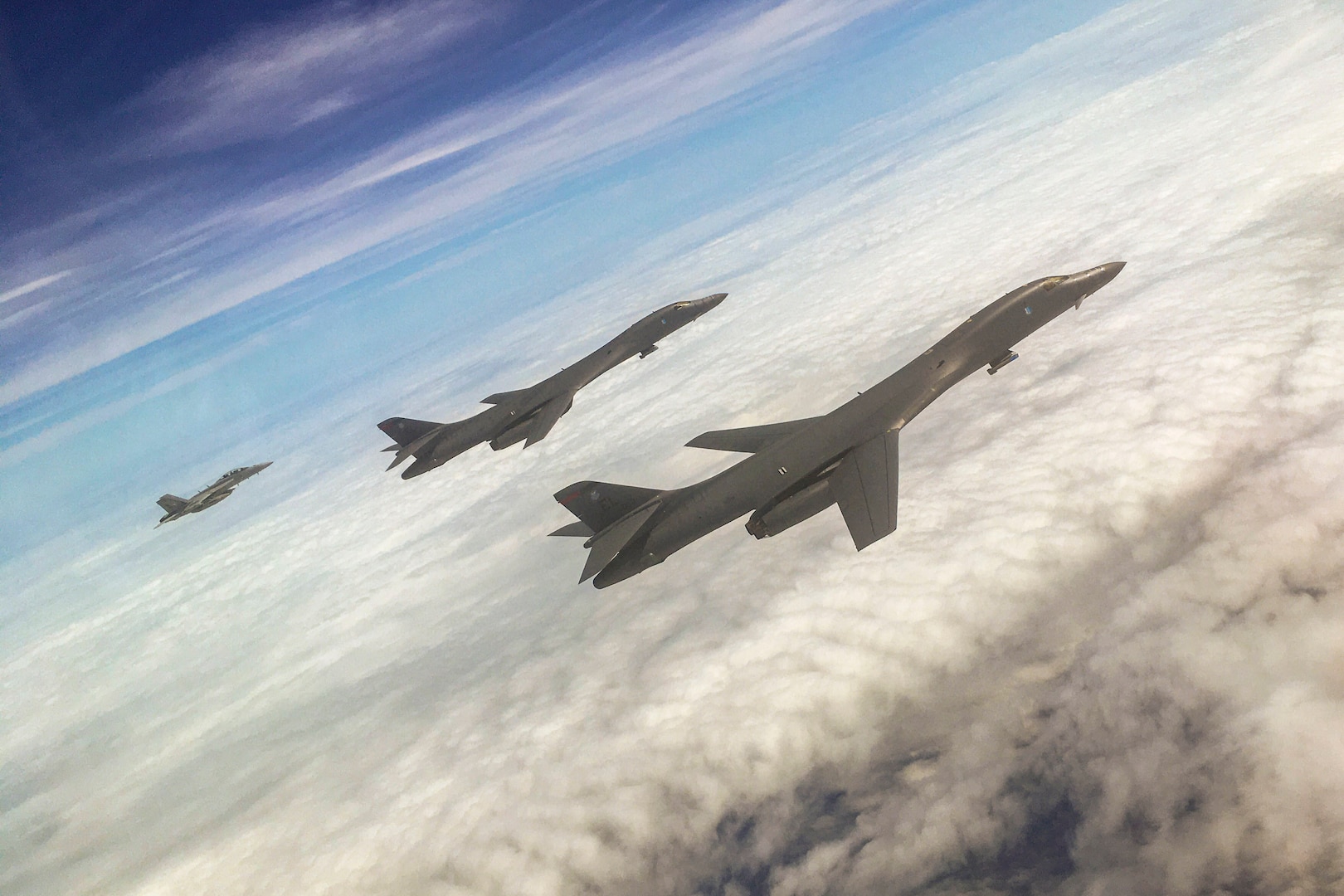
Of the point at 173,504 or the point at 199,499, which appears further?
the point at 173,504

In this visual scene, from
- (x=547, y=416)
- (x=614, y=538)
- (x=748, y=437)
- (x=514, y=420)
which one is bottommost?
(x=614, y=538)

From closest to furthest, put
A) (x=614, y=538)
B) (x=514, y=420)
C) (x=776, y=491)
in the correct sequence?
(x=776, y=491) < (x=614, y=538) < (x=514, y=420)

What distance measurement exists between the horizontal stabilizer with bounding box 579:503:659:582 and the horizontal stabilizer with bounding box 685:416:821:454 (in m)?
4.59

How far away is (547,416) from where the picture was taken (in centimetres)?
4478

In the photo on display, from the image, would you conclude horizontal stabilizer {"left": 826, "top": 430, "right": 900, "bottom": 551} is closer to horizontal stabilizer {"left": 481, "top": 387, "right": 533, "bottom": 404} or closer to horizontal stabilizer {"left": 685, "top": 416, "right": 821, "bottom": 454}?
horizontal stabilizer {"left": 685, "top": 416, "right": 821, "bottom": 454}

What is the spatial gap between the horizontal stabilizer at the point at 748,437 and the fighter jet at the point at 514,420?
14611 millimetres

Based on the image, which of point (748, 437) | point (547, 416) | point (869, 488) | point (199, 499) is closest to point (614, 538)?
point (748, 437)

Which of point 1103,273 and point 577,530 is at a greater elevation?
point 1103,273

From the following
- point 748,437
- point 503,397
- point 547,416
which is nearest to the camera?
point 748,437

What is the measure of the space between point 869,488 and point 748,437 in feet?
26.4

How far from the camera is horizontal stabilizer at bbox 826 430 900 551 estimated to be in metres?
25.2

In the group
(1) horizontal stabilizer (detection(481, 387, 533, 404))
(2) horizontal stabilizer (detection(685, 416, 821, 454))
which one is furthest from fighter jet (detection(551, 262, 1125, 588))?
(1) horizontal stabilizer (detection(481, 387, 533, 404))

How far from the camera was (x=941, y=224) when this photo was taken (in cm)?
14538

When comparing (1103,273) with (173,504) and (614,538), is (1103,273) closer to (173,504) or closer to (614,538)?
(614,538)
